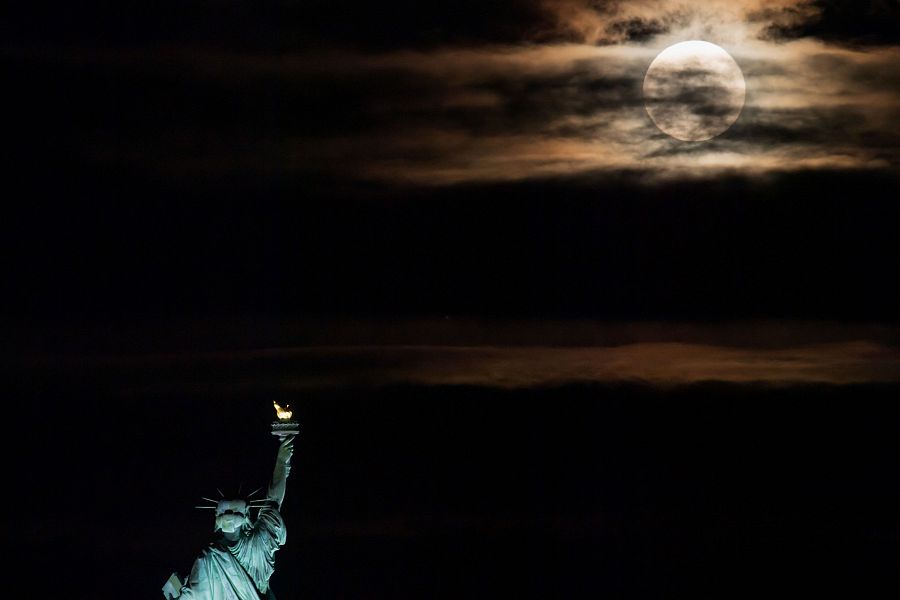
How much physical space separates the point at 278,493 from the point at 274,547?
2.75 ft

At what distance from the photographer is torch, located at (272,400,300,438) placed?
39.6 meters

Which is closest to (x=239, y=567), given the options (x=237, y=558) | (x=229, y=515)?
(x=237, y=558)

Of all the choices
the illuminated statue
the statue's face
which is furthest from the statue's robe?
the statue's face

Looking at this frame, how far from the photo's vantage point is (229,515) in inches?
1533

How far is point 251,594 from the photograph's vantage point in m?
38.9

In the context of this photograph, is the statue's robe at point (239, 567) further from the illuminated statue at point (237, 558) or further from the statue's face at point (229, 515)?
the statue's face at point (229, 515)

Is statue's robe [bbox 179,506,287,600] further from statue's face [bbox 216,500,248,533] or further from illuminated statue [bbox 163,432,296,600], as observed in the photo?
statue's face [bbox 216,500,248,533]

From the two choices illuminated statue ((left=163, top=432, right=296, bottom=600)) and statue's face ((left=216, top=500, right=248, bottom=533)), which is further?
statue's face ((left=216, top=500, right=248, bottom=533))

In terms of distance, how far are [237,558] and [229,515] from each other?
623 millimetres

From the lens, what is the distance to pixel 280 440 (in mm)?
39844

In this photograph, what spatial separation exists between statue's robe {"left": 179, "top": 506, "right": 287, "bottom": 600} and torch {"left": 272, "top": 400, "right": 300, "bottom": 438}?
3.86ft

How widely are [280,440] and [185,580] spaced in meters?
2.48

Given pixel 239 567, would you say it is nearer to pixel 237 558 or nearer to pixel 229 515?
pixel 237 558

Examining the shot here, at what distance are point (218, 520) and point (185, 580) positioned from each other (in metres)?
0.98
